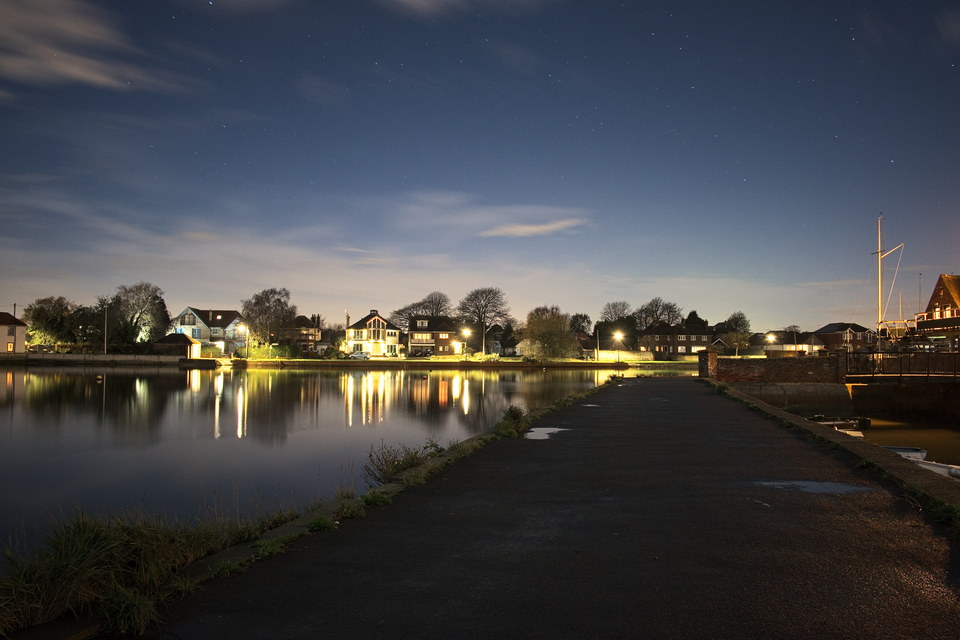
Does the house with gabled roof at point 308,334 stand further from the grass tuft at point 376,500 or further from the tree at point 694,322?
the grass tuft at point 376,500

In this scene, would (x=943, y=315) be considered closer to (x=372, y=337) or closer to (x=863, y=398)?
(x=863, y=398)

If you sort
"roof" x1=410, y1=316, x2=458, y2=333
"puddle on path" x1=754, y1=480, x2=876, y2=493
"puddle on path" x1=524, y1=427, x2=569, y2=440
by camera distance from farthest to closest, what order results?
"roof" x1=410, y1=316, x2=458, y2=333, "puddle on path" x1=524, y1=427, x2=569, y2=440, "puddle on path" x1=754, y1=480, x2=876, y2=493

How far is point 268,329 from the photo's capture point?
9131 cm

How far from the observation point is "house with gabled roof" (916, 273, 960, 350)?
156ft

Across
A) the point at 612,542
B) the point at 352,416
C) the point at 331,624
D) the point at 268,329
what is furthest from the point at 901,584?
the point at 268,329

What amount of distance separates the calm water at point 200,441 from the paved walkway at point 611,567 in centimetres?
495

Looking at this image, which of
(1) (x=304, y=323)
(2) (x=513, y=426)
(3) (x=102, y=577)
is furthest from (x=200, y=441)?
(1) (x=304, y=323)

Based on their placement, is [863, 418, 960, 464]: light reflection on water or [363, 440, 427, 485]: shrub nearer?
[363, 440, 427, 485]: shrub

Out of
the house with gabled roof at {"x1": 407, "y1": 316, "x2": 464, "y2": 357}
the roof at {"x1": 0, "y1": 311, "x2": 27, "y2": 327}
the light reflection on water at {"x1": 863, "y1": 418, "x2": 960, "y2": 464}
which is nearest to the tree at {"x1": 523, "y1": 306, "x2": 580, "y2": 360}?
the house with gabled roof at {"x1": 407, "y1": 316, "x2": 464, "y2": 357}

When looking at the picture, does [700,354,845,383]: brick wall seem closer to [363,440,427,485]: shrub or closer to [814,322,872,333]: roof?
[363,440,427,485]: shrub

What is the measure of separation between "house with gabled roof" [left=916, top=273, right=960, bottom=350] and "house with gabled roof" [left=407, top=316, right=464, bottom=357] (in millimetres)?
68538

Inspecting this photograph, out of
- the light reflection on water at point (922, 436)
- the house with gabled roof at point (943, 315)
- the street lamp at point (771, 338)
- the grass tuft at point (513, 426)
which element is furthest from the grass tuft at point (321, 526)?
the street lamp at point (771, 338)

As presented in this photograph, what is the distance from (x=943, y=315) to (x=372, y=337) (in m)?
78.1

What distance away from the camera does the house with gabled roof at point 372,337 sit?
105375 mm
